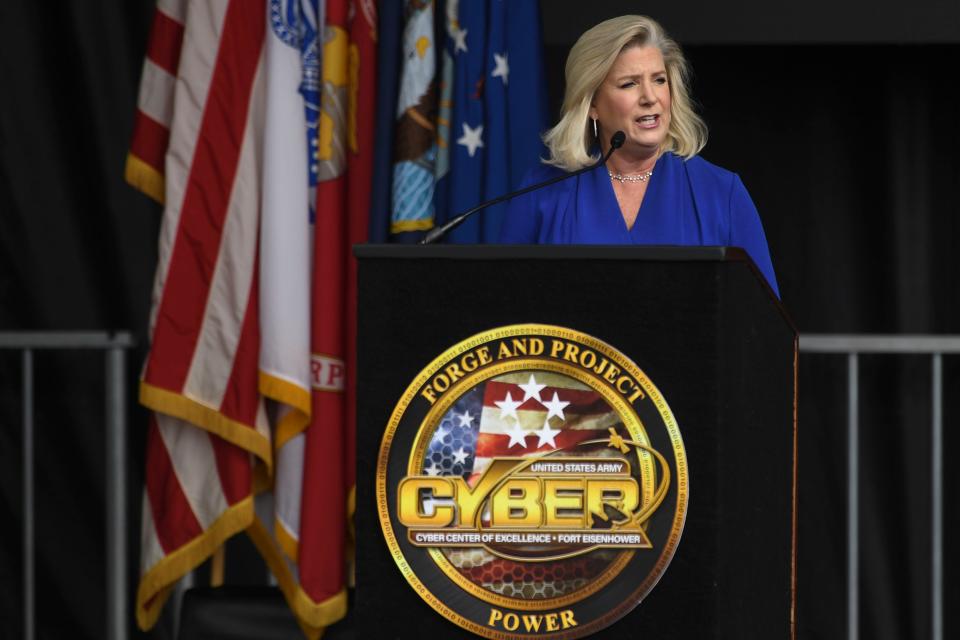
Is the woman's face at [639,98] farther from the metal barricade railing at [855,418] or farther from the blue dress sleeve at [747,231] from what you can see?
the metal barricade railing at [855,418]

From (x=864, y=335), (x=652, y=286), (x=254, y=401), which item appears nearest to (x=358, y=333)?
(x=652, y=286)

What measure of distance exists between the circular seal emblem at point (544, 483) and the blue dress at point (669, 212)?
62 centimetres

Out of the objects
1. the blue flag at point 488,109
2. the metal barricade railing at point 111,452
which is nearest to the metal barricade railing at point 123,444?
the metal barricade railing at point 111,452

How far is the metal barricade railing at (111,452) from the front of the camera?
3393 millimetres

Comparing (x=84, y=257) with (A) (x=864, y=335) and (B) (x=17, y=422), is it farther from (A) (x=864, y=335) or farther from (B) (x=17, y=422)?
(A) (x=864, y=335)

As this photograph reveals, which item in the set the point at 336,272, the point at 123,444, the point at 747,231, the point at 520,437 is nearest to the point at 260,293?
the point at 336,272

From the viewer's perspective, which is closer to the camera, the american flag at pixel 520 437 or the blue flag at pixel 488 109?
the american flag at pixel 520 437

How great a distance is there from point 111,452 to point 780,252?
67.1 inches

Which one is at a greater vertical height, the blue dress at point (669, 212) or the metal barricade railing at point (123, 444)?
the blue dress at point (669, 212)

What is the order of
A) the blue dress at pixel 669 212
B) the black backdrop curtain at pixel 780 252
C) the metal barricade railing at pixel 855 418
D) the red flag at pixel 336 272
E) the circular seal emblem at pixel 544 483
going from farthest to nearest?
1. the black backdrop curtain at pixel 780 252
2. the metal barricade railing at pixel 855 418
3. the red flag at pixel 336 272
4. the blue dress at pixel 669 212
5. the circular seal emblem at pixel 544 483

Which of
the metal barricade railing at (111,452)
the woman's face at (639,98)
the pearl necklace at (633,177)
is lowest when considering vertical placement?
the metal barricade railing at (111,452)

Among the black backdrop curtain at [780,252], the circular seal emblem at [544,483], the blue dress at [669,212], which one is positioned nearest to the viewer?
the circular seal emblem at [544,483]

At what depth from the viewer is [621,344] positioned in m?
Answer: 1.62

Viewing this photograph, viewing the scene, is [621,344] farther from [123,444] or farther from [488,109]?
[123,444]
